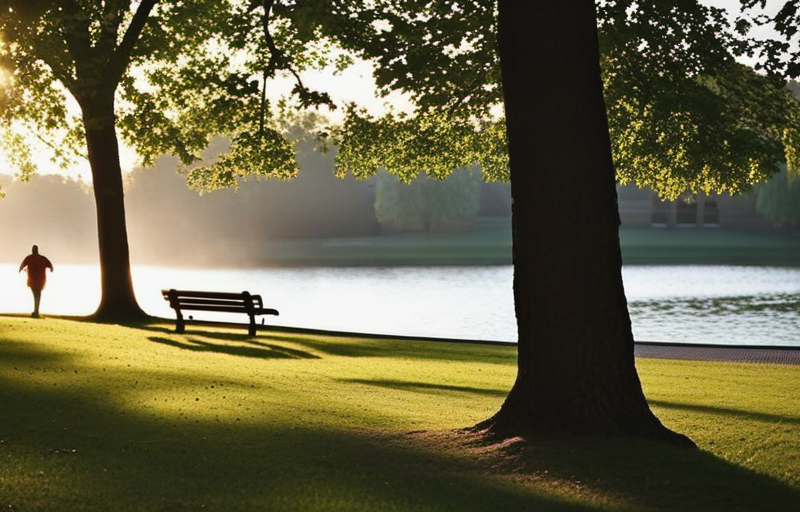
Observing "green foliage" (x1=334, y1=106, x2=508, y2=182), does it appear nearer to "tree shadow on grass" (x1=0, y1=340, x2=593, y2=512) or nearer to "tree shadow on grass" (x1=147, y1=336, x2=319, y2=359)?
"tree shadow on grass" (x1=147, y1=336, x2=319, y2=359)

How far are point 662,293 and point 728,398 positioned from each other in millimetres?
29458

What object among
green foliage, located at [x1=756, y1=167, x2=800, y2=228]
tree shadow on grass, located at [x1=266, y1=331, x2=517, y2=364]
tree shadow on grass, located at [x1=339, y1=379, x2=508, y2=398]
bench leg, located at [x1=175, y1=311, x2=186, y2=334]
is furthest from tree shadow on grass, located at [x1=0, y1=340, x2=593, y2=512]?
green foliage, located at [x1=756, y1=167, x2=800, y2=228]

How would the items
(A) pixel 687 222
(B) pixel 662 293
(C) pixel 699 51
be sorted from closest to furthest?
(C) pixel 699 51
(B) pixel 662 293
(A) pixel 687 222

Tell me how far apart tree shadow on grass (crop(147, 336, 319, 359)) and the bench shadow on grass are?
24.4 feet

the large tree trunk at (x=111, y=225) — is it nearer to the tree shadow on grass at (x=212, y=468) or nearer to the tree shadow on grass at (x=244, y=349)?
the tree shadow on grass at (x=244, y=349)

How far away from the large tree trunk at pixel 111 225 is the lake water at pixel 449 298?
673cm

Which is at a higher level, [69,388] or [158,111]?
[158,111]

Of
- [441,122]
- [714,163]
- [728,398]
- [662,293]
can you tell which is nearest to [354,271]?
[662,293]

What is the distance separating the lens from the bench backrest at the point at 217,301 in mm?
19547

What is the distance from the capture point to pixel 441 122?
96.4 feet

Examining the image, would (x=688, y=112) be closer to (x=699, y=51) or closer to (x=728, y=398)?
(x=699, y=51)

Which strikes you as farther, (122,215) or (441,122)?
(441,122)

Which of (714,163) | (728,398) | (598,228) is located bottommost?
(728,398)

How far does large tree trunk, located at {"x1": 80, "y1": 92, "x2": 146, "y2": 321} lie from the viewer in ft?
77.9
